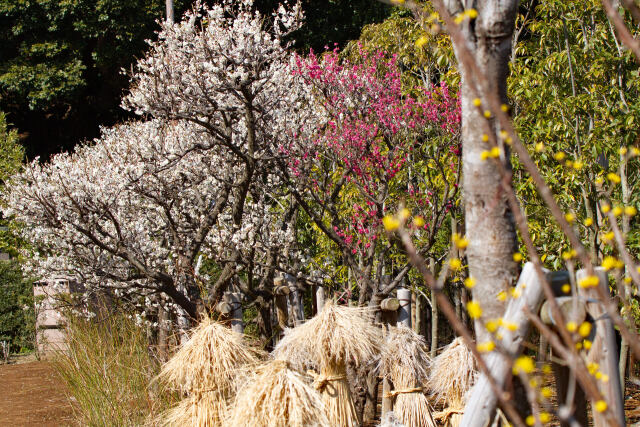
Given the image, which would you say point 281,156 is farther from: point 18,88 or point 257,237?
point 18,88

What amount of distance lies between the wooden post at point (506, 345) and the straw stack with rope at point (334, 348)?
1419mm

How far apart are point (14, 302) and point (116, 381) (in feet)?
Result: 28.3

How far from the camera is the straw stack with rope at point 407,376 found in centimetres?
413

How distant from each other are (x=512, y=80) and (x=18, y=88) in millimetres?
12993

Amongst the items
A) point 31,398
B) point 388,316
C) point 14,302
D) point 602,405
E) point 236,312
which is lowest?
point 31,398

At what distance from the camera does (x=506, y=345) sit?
2.18 metres

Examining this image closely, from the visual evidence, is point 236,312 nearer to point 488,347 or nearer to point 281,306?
point 281,306

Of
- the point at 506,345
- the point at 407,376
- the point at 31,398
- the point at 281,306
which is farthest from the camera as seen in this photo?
the point at 31,398

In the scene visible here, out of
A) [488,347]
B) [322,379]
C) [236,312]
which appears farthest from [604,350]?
[236,312]

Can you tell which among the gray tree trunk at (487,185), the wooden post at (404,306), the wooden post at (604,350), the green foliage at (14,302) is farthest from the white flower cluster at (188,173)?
the green foliage at (14,302)

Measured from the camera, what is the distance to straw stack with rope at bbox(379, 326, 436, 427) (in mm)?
4129

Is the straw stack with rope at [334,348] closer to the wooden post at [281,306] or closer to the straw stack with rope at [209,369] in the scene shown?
the straw stack with rope at [209,369]

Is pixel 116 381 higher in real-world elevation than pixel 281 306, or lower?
lower

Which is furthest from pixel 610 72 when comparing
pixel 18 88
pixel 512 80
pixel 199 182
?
pixel 18 88
